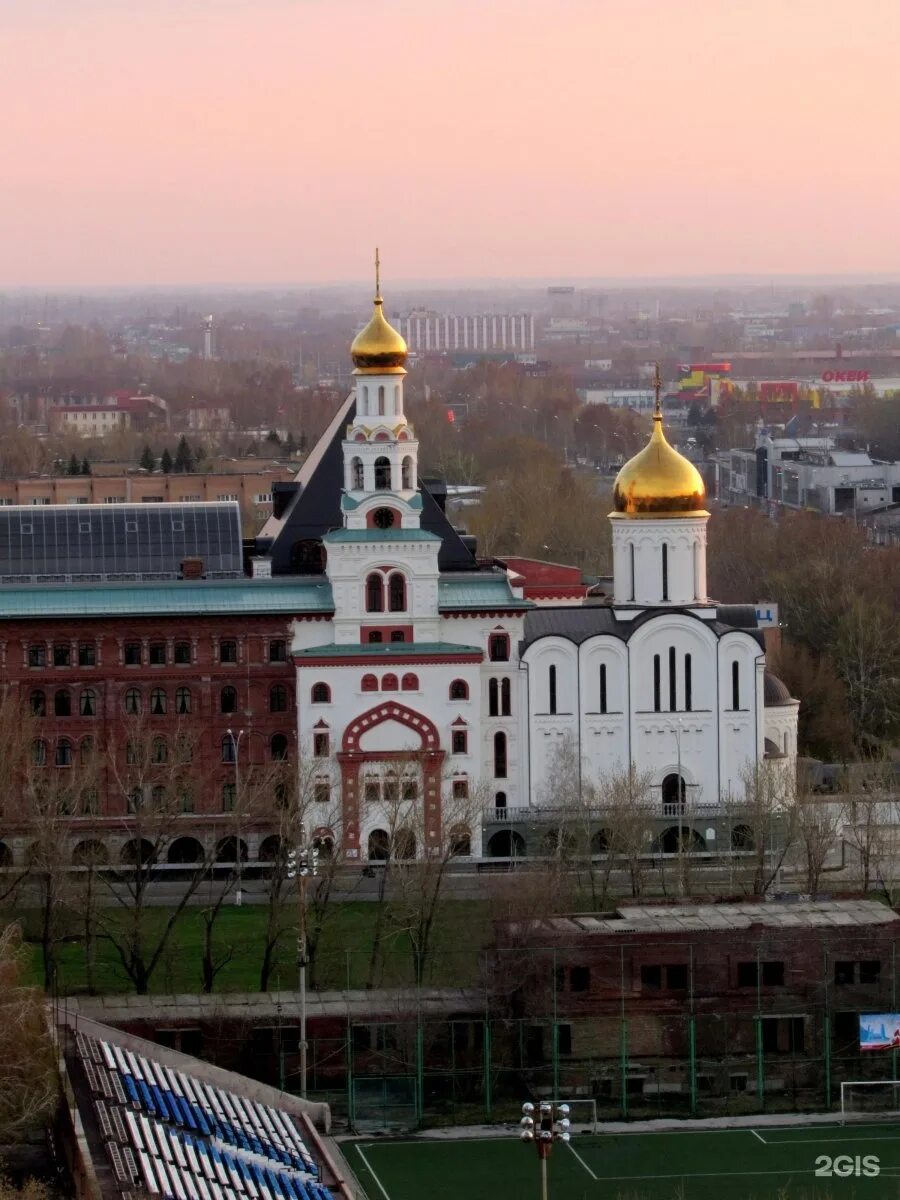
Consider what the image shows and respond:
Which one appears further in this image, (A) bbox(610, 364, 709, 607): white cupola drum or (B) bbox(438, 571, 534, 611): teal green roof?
(A) bbox(610, 364, 709, 607): white cupola drum

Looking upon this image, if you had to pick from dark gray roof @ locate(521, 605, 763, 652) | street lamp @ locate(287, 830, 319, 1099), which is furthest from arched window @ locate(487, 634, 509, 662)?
street lamp @ locate(287, 830, 319, 1099)

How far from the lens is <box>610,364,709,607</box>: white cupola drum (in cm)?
6725

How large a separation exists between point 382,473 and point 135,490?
40804mm

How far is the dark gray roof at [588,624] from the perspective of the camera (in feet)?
217

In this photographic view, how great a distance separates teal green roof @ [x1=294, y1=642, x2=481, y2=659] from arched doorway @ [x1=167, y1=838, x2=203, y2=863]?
157 inches

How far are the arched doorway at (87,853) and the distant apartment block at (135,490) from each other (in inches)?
1638

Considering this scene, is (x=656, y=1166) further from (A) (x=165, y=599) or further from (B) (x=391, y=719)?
(A) (x=165, y=599)

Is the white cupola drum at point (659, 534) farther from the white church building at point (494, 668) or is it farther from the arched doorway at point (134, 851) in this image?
the arched doorway at point (134, 851)

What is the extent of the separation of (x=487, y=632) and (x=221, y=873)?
6816mm

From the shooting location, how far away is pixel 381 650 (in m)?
65.2

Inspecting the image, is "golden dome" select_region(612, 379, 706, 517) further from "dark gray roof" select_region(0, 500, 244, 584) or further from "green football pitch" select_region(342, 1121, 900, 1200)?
"green football pitch" select_region(342, 1121, 900, 1200)

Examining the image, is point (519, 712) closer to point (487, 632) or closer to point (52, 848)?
point (487, 632)

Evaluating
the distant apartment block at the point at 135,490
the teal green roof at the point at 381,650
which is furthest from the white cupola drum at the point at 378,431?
the distant apartment block at the point at 135,490

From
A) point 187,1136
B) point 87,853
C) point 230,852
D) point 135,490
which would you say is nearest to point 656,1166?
point 187,1136
